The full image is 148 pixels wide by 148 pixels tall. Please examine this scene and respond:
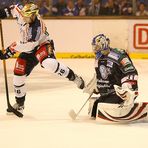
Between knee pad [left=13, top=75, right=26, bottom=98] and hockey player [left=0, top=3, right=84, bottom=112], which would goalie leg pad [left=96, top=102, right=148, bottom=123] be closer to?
hockey player [left=0, top=3, right=84, bottom=112]

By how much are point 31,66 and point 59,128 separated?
2.45 feet

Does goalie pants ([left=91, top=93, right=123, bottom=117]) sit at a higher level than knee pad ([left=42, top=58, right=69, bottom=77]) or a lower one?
lower

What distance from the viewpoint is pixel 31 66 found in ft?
14.9

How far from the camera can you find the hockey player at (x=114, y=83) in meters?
4.04

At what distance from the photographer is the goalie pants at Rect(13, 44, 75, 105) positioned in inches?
171

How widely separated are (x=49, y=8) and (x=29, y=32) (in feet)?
13.6

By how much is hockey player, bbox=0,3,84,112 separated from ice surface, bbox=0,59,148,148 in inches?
11.7

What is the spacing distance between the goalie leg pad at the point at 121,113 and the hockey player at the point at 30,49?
19.5 inches

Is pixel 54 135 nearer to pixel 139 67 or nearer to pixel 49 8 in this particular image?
pixel 139 67

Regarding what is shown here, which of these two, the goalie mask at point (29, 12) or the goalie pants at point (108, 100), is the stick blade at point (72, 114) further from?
the goalie mask at point (29, 12)

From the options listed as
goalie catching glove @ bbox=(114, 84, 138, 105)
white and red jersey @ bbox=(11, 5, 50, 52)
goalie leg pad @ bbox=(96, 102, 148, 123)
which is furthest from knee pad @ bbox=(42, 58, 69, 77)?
goalie catching glove @ bbox=(114, 84, 138, 105)

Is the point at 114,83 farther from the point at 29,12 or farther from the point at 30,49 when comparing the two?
the point at 29,12

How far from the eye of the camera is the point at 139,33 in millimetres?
8055

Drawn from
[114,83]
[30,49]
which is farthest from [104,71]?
[30,49]
